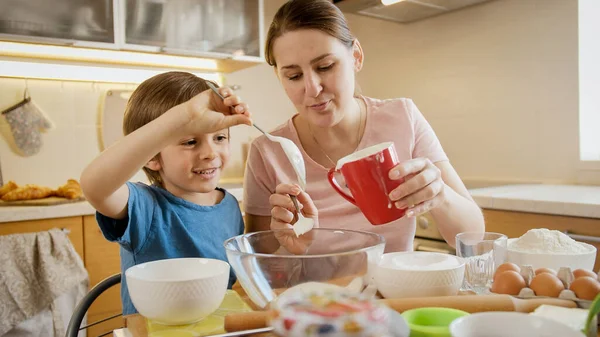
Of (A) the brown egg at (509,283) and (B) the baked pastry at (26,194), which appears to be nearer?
(A) the brown egg at (509,283)

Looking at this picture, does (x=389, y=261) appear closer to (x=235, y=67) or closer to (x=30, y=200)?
(x=30, y=200)

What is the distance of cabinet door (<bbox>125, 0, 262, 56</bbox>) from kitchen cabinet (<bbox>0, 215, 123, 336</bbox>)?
93 cm

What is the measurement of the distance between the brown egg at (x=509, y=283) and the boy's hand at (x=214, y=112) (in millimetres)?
501

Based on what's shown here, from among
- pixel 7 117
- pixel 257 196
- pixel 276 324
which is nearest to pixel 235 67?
pixel 7 117

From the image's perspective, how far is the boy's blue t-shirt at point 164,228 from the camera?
970 mm

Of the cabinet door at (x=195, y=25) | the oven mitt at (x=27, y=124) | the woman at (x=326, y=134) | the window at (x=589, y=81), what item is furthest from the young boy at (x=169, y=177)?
the window at (x=589, y=81)

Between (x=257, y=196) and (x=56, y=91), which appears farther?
(x=56, y=91)

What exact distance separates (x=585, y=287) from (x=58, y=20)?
7.56ft

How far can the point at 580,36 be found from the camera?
7.17 feet

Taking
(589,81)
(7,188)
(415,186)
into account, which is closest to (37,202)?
(7,188)

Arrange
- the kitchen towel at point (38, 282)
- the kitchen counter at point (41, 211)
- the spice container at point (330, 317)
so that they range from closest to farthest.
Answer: the spice container at point (330, 317), the kitchen towel at point (38, 282), the kitchen counter at point (41, 211)

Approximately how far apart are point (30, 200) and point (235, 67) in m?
1.37

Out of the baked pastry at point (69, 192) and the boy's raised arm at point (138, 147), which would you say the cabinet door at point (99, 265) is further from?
the boy's raised arm at point (138, 147)

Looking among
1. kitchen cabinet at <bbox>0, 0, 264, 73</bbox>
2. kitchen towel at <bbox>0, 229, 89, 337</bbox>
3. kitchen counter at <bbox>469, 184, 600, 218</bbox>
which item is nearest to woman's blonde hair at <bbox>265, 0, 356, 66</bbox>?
kitchen counter at <bbox>469, 184, 600, 218</bbox>
